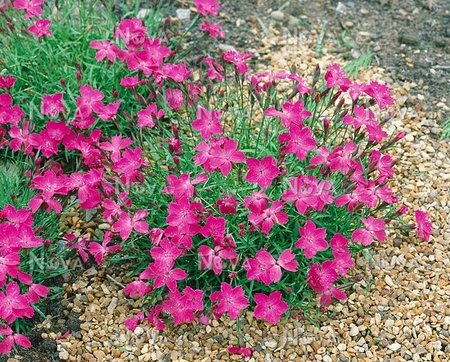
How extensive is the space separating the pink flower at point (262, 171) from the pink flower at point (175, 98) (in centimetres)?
75

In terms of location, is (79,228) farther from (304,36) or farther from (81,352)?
(304,36)

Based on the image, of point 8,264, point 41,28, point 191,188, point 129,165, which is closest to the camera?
point 8,264

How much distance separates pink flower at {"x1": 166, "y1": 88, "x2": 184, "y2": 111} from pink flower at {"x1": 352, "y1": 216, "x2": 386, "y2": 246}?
3.38 ft

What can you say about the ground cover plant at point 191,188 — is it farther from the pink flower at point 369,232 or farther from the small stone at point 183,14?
the small stone at point 183,14

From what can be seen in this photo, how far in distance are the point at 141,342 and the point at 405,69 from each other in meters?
2.23

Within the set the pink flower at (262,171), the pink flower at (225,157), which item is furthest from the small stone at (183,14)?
the pink flower at (262,171)

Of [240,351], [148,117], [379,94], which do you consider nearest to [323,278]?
[240,351]

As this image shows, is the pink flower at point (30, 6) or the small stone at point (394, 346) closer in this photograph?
the small stone at point (394, 346)

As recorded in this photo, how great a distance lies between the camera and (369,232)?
294cm

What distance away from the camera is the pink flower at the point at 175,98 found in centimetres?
344

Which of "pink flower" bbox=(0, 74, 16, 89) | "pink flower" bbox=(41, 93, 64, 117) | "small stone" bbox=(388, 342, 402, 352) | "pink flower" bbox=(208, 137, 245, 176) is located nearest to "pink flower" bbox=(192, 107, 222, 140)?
"pink flower" bbox=(208, 137, 245, 176)

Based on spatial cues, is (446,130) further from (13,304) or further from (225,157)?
(13,304)

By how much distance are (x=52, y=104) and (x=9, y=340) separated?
1.10 meters

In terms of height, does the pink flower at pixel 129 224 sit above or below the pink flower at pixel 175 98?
below
